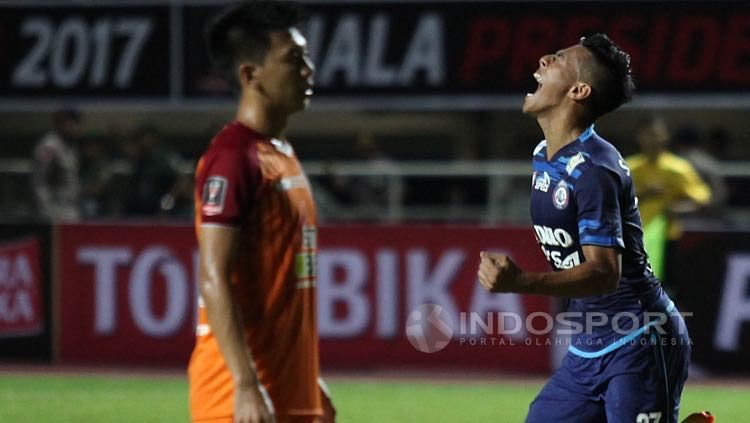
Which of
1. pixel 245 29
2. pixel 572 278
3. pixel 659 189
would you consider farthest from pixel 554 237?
pixel 659 189

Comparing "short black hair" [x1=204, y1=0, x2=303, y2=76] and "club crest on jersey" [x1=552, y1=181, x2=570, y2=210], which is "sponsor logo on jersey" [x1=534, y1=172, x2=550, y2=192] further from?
"short black hair" [x1=204, y1=0, x2=303, y2=76]

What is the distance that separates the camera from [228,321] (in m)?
4.49

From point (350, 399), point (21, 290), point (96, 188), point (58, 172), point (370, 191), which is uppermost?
point (58, 172)

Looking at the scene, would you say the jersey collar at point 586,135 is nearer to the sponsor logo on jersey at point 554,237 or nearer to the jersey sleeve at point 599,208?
the jersey sleeve at point 599,208

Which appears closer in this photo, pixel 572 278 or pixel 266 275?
pixel 266 275

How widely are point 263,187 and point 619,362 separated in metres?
1.88

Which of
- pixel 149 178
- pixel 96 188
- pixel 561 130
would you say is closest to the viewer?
pixel 561 130

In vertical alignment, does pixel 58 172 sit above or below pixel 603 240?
below

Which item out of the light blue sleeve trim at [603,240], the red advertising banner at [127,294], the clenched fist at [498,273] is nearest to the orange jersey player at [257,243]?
the clenched fist at [498,273]

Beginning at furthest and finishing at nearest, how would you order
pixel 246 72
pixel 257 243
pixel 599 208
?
1. pixel 599 208
2. pixel 246 72
3. pixel 257 243

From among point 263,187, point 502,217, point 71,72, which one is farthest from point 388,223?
point 263,187

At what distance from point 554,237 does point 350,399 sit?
630cm

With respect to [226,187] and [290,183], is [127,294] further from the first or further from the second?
[226,187]

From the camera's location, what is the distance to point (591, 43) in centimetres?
594
